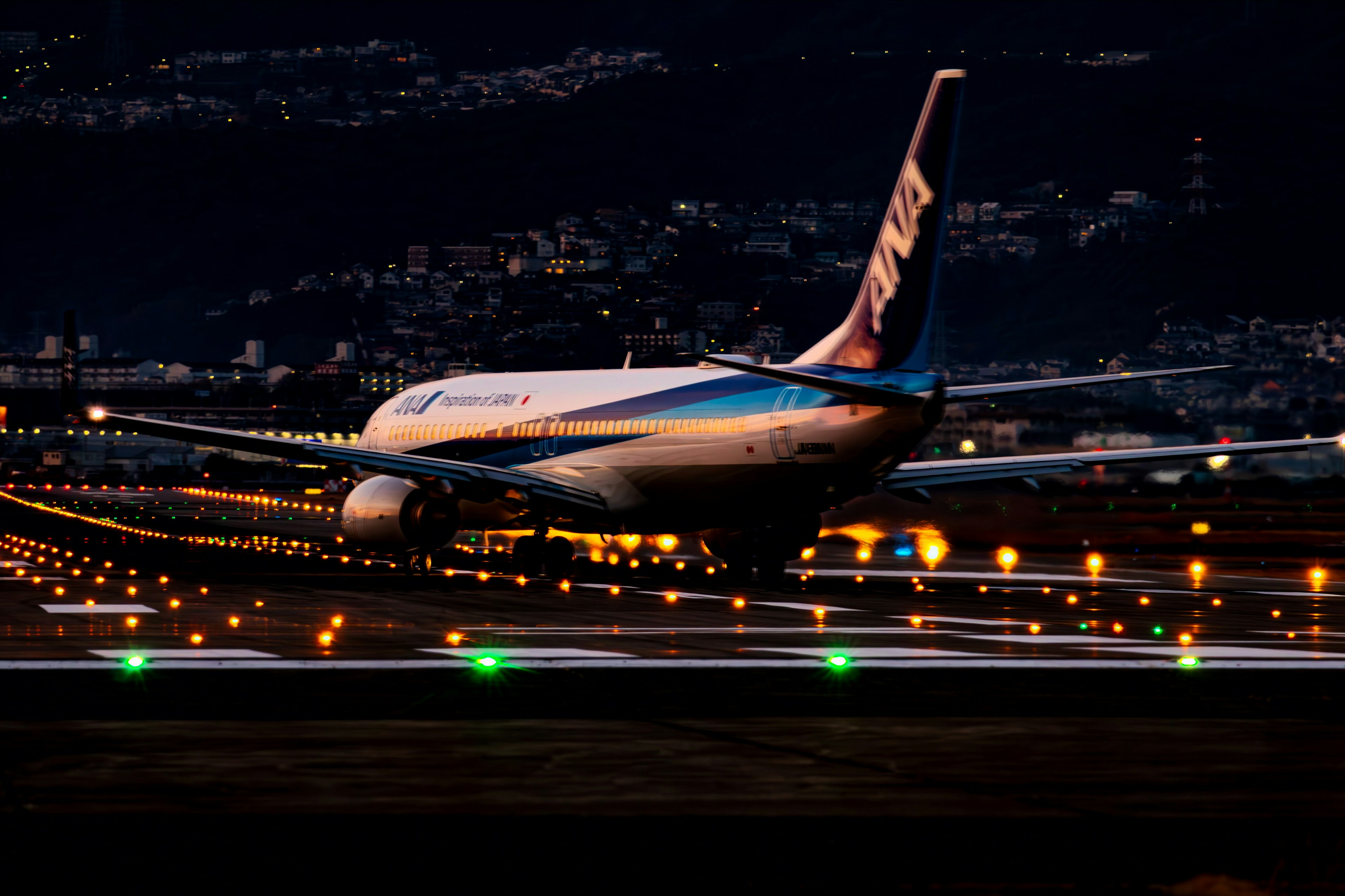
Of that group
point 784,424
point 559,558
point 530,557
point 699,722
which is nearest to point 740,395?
point 784,424

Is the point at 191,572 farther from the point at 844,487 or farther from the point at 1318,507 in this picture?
the point at 1318,507

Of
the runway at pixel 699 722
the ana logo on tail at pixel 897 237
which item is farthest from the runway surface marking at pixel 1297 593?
the ana logo on tail at pixel 897 237

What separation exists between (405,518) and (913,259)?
1149 centimetres

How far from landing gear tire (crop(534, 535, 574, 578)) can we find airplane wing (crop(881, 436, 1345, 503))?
6278mm

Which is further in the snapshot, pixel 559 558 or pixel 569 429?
pixel 569 429

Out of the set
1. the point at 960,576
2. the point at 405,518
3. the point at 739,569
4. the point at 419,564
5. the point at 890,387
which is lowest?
the point at 960,576

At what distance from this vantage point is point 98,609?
26.9 m

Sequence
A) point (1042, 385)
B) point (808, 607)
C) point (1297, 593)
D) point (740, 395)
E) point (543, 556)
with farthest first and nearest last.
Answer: point (543, 556) → point (740, 395) → point (1297, 593) → point (1042, 385) → point (808, 607)

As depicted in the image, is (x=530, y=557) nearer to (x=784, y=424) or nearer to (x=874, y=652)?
(x=784, y=424)

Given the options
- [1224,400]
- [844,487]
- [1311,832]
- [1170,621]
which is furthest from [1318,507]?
[1311,832]

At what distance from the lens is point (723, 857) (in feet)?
30.9

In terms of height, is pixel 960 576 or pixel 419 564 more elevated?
pixel 419 564

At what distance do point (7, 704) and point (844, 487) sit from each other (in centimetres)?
1974

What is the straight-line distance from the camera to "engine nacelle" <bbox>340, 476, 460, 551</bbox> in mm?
37188
